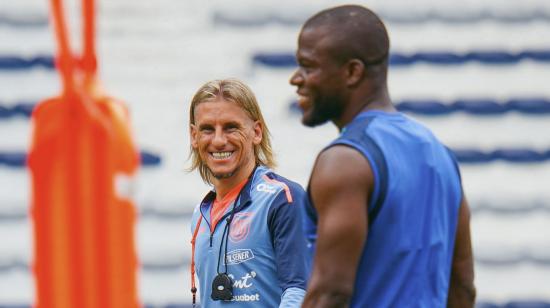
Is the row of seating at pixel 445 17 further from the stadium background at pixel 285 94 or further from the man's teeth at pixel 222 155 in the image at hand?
the man's teeth at pixel 222 155

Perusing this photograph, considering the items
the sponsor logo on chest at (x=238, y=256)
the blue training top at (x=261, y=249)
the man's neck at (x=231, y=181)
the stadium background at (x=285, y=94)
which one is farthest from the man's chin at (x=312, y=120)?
the stadium background at (x=285, y=94)

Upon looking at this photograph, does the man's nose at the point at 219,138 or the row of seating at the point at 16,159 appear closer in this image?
the man's nose at the point at 219,138

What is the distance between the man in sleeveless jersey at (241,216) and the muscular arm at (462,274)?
1.92 ft

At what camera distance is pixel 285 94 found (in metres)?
5.89

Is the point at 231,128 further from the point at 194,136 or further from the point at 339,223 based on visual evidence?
the point at 339,223

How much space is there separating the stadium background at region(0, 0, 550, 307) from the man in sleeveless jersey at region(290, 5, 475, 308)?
2869 mm

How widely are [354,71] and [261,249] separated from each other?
1.07 meters

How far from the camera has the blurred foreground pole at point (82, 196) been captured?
1898 mm

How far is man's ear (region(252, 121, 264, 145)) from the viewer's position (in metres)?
4.07

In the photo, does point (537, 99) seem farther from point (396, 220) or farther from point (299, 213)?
point (396, 220)

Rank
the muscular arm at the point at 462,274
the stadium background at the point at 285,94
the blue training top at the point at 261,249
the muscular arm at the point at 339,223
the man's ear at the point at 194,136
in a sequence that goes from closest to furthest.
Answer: the muscular arm at the point at 339,223, the muscular arm at the point at 462,274, the blue training top at the point at 261,249, the man's ear at the point at 194,136, the stadium background at the point at 285,94

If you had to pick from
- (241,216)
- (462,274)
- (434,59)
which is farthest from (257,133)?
(434,59)

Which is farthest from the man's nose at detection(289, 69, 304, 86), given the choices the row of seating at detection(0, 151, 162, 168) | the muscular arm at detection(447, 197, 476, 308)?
the row of seating at detection(0, 151, 162, 168)

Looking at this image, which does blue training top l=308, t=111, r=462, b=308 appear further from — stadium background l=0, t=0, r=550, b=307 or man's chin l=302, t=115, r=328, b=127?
stadium background l=0, t=0, r=550, b=307
